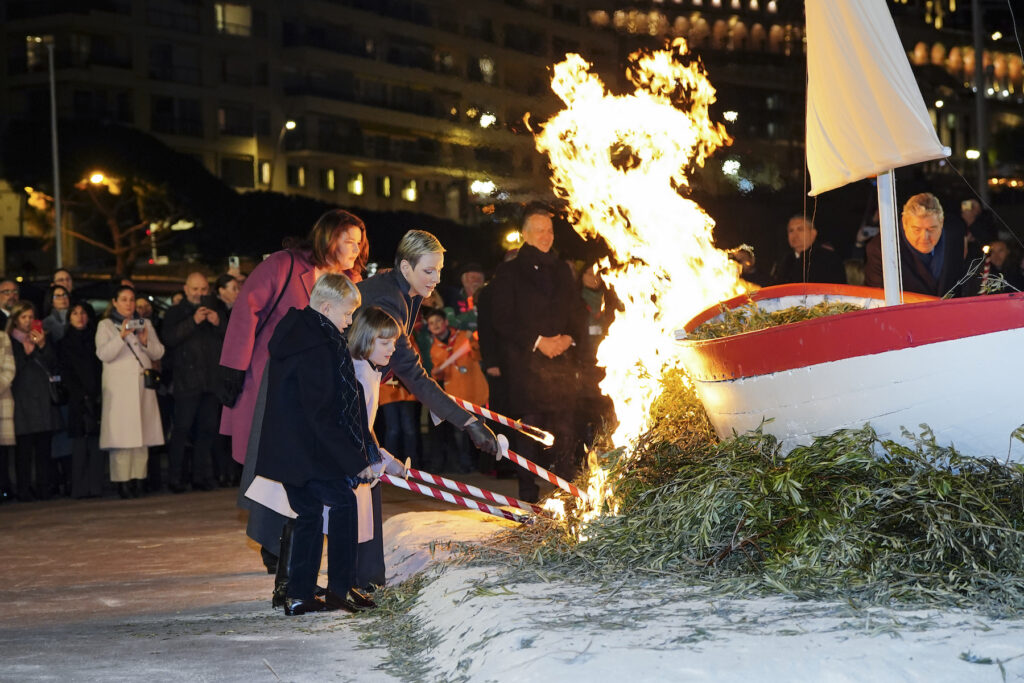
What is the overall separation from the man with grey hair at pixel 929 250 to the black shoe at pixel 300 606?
5.15m

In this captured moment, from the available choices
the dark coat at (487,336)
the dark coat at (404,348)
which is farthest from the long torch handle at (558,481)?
the dark coat at (487,336)

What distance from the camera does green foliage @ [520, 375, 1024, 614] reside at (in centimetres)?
585

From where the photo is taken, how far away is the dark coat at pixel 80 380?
45.4ft

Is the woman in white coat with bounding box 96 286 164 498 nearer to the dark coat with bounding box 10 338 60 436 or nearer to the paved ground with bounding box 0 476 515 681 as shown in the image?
the dark coat with bounding box 10 338 60 436

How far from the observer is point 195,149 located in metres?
75.5

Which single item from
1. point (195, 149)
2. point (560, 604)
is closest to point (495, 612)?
point (560, 604)

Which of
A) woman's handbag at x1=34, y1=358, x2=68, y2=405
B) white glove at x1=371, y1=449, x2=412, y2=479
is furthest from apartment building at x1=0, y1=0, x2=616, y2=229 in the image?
white glove at x1=371, y1=449, x2=412, y2=479

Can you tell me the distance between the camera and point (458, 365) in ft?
51.8

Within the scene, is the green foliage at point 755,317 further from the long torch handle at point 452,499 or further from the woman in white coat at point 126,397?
the woman in white coat at point 126,397

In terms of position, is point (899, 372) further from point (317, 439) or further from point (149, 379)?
point (149, 379)

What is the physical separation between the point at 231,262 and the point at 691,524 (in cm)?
1065

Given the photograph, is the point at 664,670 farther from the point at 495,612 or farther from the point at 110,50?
the point at 110,50

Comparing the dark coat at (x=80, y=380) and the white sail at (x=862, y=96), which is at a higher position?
the white sail at (x=862, y=96)

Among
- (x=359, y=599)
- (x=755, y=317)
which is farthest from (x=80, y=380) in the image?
(x=755, y=317)
